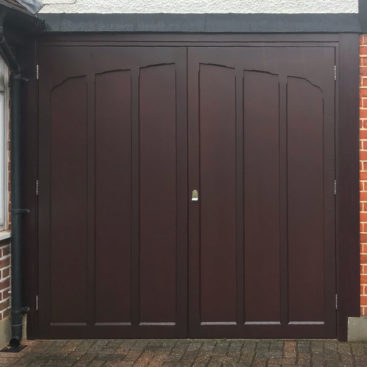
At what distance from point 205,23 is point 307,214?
1858mm

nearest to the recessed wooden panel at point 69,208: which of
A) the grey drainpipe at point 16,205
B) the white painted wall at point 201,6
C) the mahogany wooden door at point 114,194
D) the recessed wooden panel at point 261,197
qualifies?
the mahogany wooden door at point 114,194

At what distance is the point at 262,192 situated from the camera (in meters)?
6.35

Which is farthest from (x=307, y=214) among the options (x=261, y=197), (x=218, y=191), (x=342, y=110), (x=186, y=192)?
(x=186, y=192)

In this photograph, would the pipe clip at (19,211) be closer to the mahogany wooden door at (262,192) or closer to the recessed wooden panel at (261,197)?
the mahogany wooden door at (262,192)

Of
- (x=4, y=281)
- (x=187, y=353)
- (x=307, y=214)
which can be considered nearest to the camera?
(x=187, y=353)

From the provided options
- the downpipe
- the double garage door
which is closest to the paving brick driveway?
the double garage door

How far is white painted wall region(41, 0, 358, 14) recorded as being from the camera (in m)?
6.26

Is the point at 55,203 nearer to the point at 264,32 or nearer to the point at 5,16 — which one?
the point at 5,16

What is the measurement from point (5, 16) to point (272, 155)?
8.13ft

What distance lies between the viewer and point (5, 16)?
568 centimetres

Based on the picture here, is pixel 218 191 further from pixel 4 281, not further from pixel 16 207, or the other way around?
pixel 4 281

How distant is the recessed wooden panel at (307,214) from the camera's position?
632 centimetres

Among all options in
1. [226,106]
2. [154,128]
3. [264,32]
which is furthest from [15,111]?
[264,32]

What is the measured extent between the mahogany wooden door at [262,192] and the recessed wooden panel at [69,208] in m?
0.94
